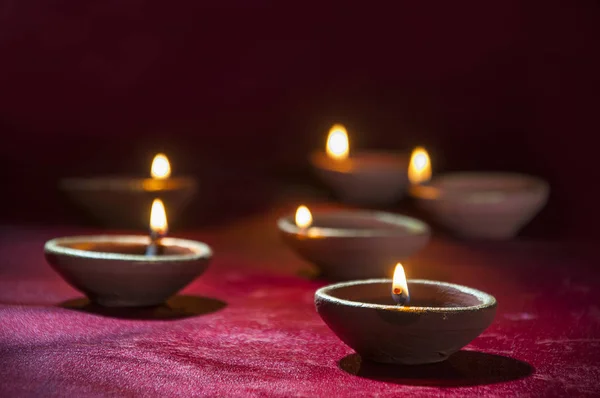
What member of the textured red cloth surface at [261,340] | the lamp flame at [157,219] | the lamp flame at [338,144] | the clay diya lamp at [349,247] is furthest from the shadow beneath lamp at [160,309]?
the lamp flame at [338,144]

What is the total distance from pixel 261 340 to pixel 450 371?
28cm

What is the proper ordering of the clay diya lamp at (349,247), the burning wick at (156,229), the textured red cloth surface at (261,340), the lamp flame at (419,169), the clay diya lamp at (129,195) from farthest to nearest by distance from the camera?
the lamp flame at (419,169)
the clay diya lamp at (129,195)
the clay diya lamp at (349,247)
the burning wick at (156,229)
the textured red cloth surface at (261,340)

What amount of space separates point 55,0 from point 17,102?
272 mm

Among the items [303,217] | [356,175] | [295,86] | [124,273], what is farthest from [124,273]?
[295,86]

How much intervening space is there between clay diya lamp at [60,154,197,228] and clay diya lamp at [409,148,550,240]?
52cm

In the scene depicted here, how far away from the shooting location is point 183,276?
1.65 meters

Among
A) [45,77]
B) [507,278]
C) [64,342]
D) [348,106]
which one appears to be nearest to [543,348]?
[507,278]

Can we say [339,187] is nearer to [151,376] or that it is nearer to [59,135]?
[59,135]

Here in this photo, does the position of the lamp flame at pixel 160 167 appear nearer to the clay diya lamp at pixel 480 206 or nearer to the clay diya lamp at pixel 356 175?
the clay diya lamp at pixel 356 175

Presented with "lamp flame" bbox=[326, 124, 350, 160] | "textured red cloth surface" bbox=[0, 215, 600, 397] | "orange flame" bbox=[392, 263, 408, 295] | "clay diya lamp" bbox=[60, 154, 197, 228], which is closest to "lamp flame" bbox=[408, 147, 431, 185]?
"lamp flame" bbox=[326, 124, 350, 160]

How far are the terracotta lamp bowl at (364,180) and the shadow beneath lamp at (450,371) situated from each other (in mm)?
1084

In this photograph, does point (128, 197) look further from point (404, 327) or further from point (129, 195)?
point (404, 327)

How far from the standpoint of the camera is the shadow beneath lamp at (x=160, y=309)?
1.62 meters

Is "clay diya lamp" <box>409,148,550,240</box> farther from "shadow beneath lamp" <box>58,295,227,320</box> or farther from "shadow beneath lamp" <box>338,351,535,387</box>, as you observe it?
"shadow beneath lamp" <box>338,351,535,387</box>
